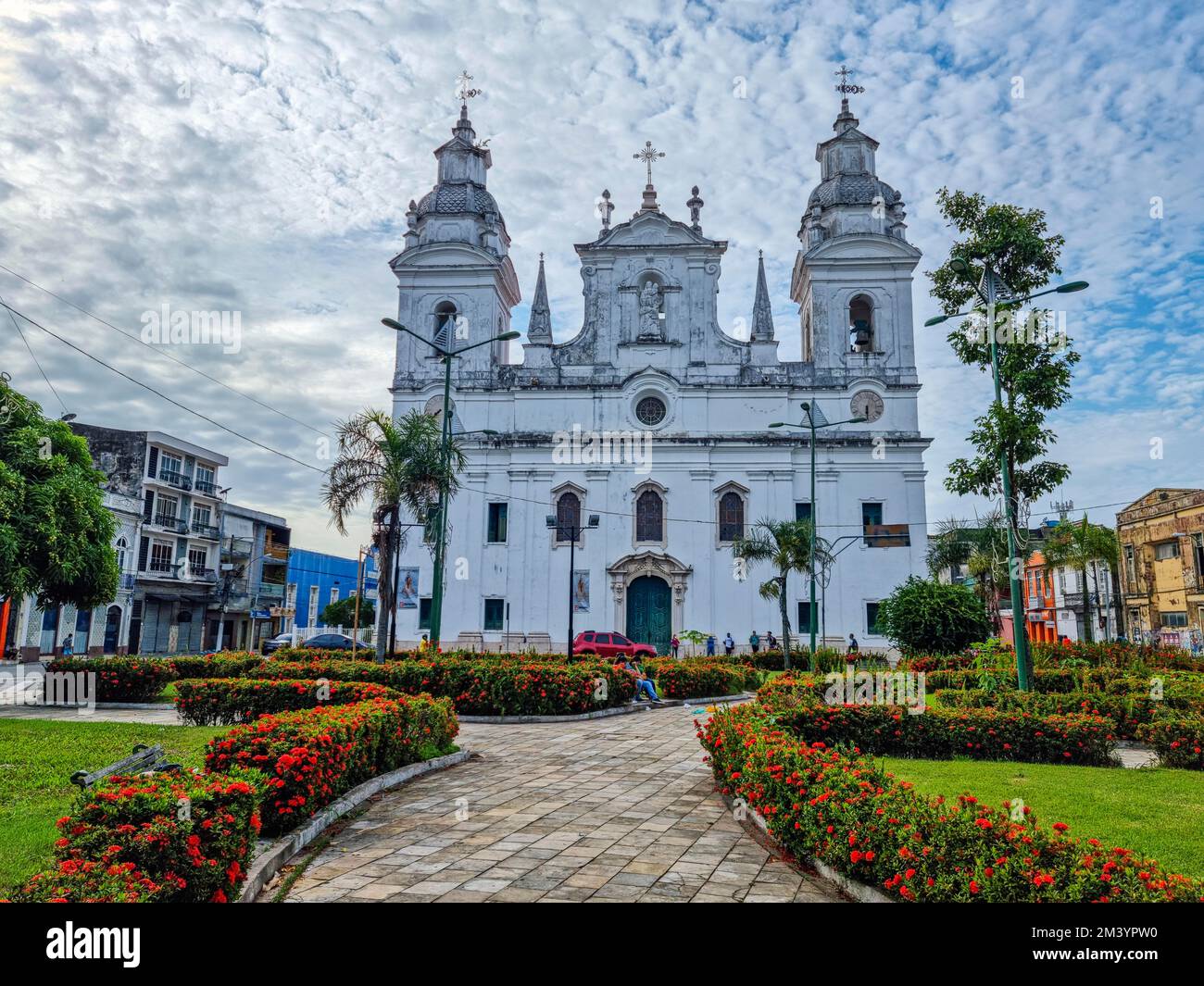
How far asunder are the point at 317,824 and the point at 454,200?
102 ft

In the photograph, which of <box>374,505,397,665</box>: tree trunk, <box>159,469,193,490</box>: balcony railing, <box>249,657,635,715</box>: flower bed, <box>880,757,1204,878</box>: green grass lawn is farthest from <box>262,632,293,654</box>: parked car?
<box>880,757,1204,878</box>: green grass lawn

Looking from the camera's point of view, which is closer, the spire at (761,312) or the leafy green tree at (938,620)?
the leafy green tree at (938,620)

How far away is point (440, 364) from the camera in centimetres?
3331

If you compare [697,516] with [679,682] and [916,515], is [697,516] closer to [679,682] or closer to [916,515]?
[916,515]

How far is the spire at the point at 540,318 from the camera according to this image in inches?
1316

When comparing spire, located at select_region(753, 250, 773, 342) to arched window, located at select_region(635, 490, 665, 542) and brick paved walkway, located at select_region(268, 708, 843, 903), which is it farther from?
brick paved walkway, located at select_region(268, 708, 843, 903)

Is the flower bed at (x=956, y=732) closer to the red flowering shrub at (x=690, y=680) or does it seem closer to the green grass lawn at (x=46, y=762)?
the green grass lawn at (x=46, y=762)

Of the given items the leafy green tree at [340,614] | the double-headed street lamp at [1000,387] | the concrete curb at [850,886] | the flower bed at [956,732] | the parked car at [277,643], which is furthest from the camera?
the leafy green tree at [340,614]

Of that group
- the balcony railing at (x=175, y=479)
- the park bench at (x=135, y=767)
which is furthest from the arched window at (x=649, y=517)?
the park bench at (x=135, y=767)

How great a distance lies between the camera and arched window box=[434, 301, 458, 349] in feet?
109


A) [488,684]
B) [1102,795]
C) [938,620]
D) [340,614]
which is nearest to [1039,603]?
[938,620]

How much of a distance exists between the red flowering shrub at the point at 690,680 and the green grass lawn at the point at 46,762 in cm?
948

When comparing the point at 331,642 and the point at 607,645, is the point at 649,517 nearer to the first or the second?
→ the point at 607,645
